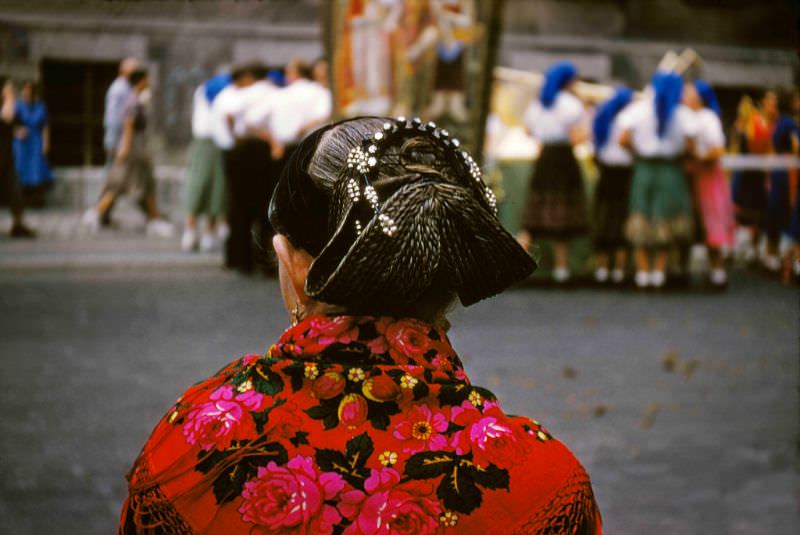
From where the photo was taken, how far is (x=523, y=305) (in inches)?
383

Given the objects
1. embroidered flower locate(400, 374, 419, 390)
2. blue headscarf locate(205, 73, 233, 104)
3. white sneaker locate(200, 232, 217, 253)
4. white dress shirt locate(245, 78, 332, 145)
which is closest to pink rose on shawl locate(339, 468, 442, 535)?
embroidered flower locate(400, 374, 419, 390)

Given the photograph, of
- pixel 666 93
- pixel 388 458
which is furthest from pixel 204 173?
pixel 388 458

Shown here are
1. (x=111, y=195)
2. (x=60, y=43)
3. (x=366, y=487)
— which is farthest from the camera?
(x=60, y=43)

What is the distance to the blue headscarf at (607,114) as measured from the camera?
10711mm

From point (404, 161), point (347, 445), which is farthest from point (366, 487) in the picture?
point (404, 161)

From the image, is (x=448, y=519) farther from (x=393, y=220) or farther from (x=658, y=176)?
(x=658, y=176)

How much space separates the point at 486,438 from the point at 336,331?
25cm

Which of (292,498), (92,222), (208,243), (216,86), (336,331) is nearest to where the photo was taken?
(292,498)

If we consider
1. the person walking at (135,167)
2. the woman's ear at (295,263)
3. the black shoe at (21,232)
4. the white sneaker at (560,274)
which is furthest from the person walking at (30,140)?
the woman's ear at (295,263)

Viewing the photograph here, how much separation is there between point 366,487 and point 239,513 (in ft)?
0.56

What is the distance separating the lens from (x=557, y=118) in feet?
35.0

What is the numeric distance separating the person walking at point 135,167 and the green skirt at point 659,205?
6442 mm

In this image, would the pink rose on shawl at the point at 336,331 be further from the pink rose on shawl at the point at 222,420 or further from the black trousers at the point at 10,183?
the black trousers at the point at 10,183

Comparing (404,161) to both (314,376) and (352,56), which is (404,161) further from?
(352,56)
